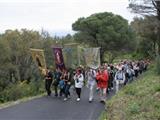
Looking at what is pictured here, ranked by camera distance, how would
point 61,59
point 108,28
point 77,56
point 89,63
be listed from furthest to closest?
point 108,28 < point 89,63 < point 77,56 < point 61,59

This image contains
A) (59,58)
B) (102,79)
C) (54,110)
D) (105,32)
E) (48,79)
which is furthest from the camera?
(105,32)

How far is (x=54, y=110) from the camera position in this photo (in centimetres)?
2086

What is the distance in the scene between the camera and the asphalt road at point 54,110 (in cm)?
1864

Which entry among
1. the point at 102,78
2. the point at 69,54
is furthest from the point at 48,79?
the point at 102,78

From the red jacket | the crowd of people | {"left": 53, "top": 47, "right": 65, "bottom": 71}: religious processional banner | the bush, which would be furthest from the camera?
the bush

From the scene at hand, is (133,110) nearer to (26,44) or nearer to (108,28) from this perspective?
(26,44)

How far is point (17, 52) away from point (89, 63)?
19.5 metres

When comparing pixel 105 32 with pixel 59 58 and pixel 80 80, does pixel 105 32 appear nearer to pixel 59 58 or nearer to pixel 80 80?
pixel 59 58

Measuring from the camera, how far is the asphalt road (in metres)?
18.6

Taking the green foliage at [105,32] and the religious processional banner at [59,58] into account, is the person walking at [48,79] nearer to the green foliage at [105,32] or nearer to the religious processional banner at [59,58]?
the religious processional banner at [59,58]

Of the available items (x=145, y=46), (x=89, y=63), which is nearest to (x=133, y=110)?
(x=89, y=63)

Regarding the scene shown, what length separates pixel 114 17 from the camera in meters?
78.8

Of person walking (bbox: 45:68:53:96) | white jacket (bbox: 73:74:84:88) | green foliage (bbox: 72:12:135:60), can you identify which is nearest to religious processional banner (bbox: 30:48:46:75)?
person walking (bbox: 45:68:53:96)

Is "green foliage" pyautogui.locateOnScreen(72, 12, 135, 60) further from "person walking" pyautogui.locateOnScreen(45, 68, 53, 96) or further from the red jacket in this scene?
the red jacket
